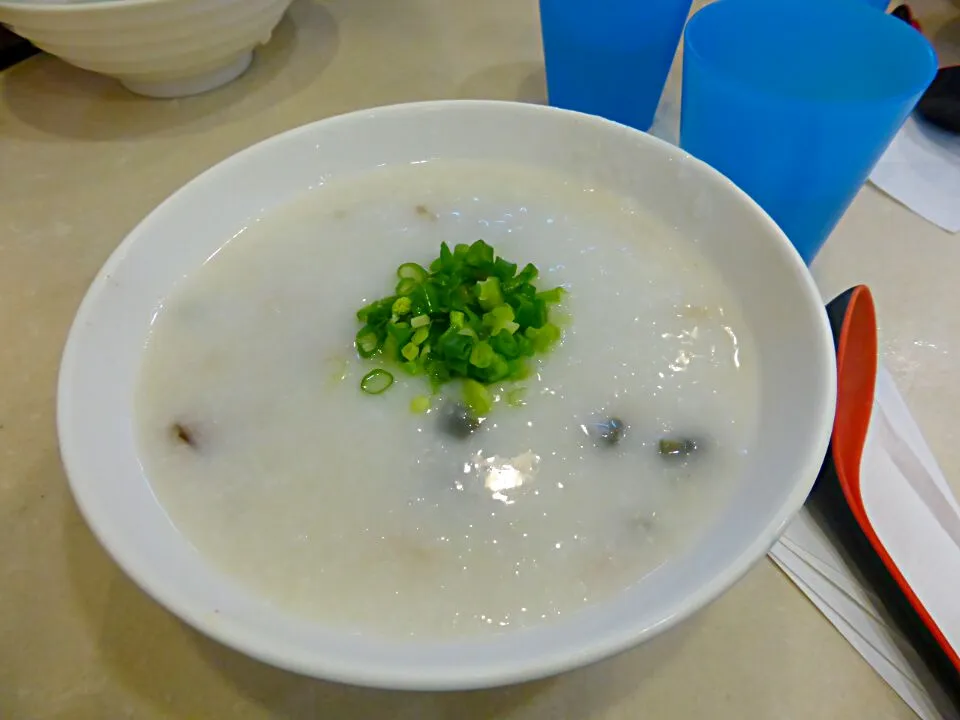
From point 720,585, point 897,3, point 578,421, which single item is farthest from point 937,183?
point 720,585

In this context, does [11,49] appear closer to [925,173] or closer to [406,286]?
[406,286]

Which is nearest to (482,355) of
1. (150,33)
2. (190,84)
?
(150,33)

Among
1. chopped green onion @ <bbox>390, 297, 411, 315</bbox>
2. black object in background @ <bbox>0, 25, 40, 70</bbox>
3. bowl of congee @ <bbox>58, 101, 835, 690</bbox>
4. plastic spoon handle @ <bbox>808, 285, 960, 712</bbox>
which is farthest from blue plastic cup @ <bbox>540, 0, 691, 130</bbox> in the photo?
black object in background @ <bbox>0, 25, 40, 70</bbox>

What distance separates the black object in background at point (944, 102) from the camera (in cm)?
145

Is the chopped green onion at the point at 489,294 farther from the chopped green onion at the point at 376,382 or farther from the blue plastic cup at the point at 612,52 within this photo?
the blue plastic cup at the point at 612,52

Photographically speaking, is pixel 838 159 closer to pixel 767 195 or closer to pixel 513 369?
pixel 767 195

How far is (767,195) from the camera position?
1.16 meters

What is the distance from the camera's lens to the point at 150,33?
4.53ft

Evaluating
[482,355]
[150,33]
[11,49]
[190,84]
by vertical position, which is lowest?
[11,49]

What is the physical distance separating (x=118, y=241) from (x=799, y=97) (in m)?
1.26

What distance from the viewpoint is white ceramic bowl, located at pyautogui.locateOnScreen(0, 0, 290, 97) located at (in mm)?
1325

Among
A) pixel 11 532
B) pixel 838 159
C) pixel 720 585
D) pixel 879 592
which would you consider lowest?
pixel 11 532

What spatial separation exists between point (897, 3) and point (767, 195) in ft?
3.74

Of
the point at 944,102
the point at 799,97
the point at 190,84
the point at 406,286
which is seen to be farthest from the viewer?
the point at 190,84
